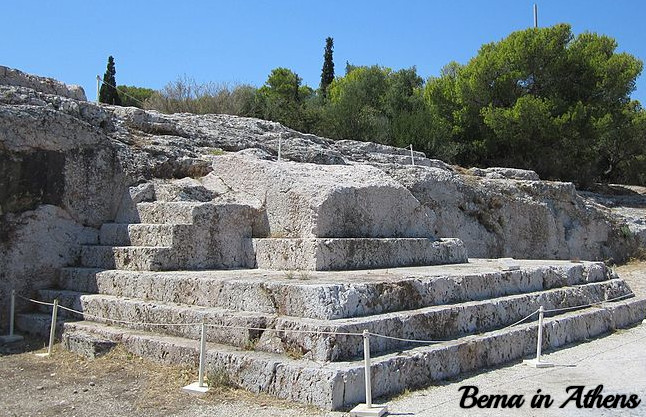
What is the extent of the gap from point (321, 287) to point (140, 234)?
3.12 meters

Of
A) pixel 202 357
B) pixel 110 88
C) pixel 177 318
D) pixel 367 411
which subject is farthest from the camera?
pixel 110 88

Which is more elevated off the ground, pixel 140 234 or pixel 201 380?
pixel 140 234

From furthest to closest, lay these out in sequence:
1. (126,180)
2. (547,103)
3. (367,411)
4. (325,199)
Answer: (547,103) < (126,180) < (325,199) < (367,411)

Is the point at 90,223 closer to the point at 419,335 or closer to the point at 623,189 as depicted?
the point at 419,335

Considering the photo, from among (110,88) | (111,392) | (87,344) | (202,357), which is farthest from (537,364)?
(110,88)

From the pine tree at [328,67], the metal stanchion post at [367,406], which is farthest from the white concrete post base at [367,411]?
the pine tree at [328,67]

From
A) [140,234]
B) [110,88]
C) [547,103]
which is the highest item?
→ [110,88]

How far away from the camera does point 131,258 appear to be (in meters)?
7.04

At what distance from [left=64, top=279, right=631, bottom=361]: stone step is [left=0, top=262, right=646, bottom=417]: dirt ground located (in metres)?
0.42

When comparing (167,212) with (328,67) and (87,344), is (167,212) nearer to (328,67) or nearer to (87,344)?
(87,344)

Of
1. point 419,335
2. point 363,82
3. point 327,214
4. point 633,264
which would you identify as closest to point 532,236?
point 633,264

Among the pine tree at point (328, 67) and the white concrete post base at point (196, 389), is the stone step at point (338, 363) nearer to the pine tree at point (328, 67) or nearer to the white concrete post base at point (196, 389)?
the white concrete post base at point (196, 389)

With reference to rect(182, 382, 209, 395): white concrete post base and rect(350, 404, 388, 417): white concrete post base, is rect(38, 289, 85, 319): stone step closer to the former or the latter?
rect(182, 382, 209, 395): white concrete post base

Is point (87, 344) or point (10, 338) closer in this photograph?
point (87, 344)
